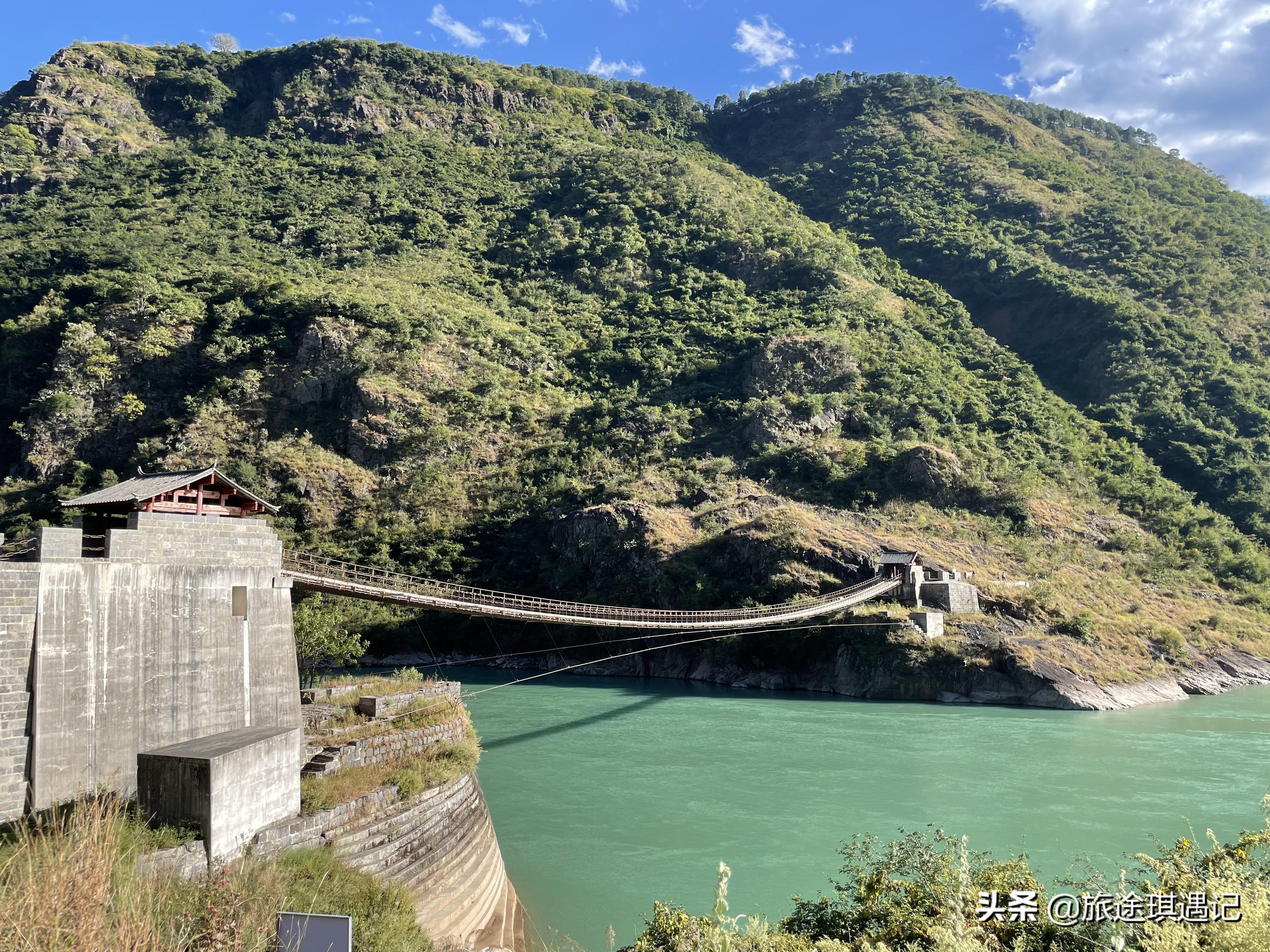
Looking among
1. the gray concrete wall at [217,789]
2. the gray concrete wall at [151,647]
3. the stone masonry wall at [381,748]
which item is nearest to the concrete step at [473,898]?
the stone masonry wall at [381,748]

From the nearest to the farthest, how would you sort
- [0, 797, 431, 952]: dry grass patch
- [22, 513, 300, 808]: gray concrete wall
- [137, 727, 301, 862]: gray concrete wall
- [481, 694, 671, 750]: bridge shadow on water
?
1. [0, 797, 431, 952]: dry grass patch
2. [137, 727, 301, 862]: gray concrete wall
3. [22, 513, 300, 808]: gray concrete wall
4. [481, 694, 671, 750]: bridge shadow on water

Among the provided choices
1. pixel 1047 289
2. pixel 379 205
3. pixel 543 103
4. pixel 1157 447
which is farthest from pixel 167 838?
pixel 543 103

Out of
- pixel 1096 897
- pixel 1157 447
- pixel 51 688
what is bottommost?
pixel 1096 897

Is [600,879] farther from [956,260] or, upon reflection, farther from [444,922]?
[956,260]

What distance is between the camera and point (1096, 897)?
19.0 ft

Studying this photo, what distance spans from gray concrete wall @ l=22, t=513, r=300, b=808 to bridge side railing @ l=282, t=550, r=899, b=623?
140 cm

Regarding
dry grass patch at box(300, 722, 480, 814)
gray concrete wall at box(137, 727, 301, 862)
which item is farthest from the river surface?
gray concrete wall at box(137, 727, 301, 862)

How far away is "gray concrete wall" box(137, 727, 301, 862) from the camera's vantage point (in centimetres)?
840

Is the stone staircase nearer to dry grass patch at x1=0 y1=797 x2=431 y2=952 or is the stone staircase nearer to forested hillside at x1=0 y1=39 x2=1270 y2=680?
dry grass patch at x1=0 y1=797 x2=431 y2=952

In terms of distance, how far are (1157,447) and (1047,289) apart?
18.3 metres

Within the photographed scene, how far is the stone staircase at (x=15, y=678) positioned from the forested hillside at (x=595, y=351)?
26.9 m

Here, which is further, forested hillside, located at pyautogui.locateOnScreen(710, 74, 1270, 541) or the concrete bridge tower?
forested hillside, located at pyautogui.locateOnScreen(710, 74, 1270, 541)

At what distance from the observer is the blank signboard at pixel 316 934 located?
4.63 metres

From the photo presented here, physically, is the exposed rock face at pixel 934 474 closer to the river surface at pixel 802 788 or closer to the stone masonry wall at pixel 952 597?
the stone masonry wall at pixel 952 597
